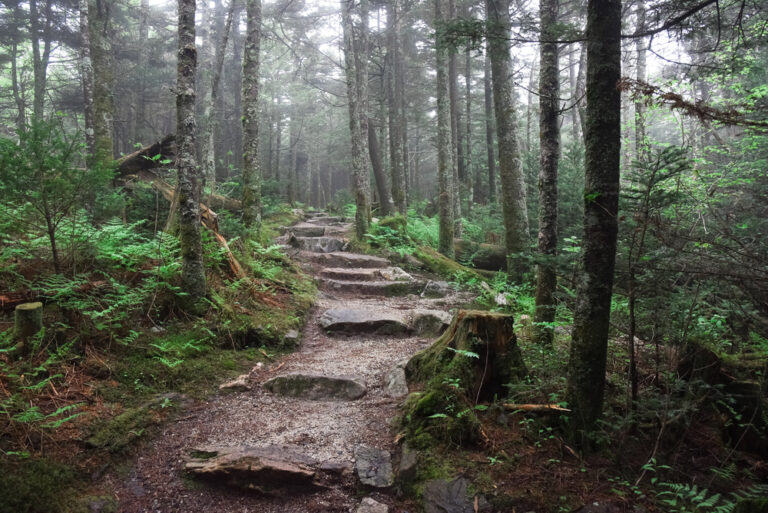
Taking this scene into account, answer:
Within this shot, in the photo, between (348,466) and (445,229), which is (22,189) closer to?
(348,466)

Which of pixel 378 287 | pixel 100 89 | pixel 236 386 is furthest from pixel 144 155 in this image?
pixel 236 386

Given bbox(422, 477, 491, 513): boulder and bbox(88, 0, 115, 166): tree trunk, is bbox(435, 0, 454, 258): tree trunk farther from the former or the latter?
bbox(88, 0, 115, 166): tree trunk

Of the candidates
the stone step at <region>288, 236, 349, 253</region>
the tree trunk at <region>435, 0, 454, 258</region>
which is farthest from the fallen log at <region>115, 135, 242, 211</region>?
the tree trunk at <region>435, 0, 454, 258</region>

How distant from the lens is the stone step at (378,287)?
32.0ft

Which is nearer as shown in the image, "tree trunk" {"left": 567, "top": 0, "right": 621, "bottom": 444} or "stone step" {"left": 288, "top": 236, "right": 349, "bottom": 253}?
"tree trunk" {"left": 567, "top": 0, "right": 621, "bottom": 444}

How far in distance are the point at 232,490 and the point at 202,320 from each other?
303 cm

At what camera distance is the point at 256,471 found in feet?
11.0

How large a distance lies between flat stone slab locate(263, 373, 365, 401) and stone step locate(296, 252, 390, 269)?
6.42 m

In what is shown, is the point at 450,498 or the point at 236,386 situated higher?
the point at 236,386

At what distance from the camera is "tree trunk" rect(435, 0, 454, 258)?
38.8ft

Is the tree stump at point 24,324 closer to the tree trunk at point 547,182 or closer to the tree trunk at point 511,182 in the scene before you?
the tree trunk at point 547,182

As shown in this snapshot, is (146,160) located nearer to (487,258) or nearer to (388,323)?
(388,323)

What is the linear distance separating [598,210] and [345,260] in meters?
8.85

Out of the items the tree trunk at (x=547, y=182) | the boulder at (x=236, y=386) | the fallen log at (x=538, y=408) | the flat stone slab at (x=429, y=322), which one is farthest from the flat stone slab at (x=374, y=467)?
the flat stone slab at (x=429, y=322)
